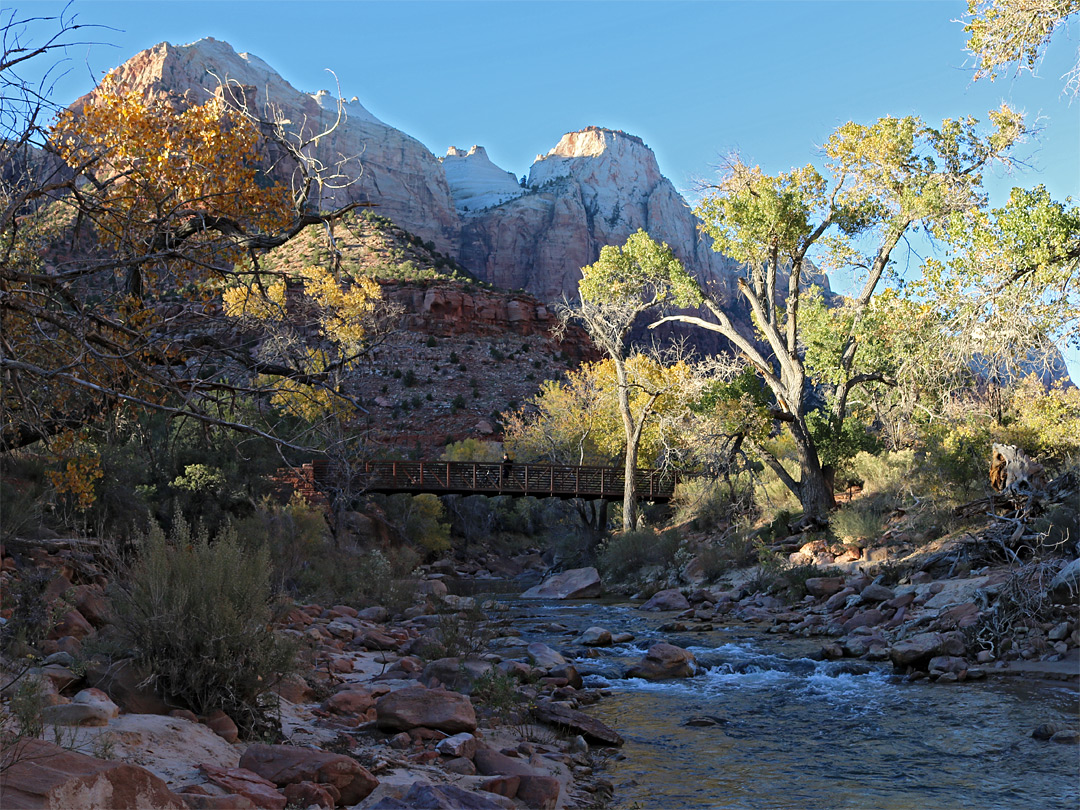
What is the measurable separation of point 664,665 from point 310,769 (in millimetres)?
5602

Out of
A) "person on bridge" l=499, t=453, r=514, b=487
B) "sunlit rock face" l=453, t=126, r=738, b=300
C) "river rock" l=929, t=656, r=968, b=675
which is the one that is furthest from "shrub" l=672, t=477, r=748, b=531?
"sunlit rock face" l=453, t=126, r=738, b=300

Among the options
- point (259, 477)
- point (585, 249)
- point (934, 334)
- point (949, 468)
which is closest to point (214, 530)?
point (259, 477)

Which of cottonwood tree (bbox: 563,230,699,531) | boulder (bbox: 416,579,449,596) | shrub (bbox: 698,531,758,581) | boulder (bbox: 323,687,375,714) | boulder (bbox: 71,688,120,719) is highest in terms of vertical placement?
cottonwood tree (bbox: 563,230,699,531)

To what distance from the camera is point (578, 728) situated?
243 inches

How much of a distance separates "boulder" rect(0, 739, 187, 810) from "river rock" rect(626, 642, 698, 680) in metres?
6.28

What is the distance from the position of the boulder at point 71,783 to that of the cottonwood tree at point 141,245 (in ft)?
5.46

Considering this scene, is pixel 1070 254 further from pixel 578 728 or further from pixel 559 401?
pixel 559 401

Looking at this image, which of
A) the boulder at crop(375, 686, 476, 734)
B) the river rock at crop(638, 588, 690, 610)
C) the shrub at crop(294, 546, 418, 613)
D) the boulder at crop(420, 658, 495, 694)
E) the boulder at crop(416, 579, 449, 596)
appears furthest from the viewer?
the boulder at crop(416, 579, 449, 596)

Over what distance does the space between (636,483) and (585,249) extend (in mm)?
90836

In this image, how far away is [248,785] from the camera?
365cm

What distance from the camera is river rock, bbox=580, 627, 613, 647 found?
36.1 ft

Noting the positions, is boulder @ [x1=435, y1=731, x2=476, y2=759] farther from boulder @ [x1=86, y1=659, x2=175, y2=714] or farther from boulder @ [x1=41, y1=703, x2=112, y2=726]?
boulder @ [x1=41, y1=703, x2=112, y2=726]

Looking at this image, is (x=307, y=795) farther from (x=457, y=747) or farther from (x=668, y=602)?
(x=668, y=602)

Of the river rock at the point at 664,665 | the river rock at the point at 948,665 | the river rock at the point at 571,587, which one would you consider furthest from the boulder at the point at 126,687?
the river rock at the point at 571,587
